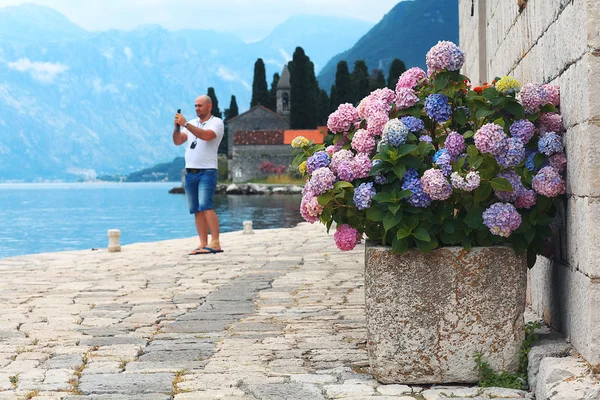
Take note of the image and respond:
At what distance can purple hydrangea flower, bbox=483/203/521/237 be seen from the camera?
3553mm

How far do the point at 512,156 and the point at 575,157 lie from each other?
272 millimetres

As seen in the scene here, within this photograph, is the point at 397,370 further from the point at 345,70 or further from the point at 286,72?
the point at 286,72

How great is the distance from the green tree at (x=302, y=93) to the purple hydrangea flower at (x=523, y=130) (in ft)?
220

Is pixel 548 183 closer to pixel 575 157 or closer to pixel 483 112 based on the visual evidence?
pixel 575 157

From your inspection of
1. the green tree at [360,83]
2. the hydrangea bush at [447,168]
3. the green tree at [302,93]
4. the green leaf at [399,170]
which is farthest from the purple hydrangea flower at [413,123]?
the green tree at [302,93]

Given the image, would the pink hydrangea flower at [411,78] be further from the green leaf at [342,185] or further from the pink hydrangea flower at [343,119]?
the green leaf at [342,185]

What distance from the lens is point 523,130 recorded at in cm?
371

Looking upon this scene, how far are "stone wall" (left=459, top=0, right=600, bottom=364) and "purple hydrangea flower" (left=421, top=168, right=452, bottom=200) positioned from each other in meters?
0.55

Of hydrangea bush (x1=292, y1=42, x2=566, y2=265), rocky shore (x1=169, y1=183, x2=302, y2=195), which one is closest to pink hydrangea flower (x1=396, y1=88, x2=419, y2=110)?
hydrangea bush (x1=292, y1=42, x2=566, y2=265)

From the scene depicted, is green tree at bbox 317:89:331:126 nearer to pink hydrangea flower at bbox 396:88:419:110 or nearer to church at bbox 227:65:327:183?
church at bbox 227:65:327:183

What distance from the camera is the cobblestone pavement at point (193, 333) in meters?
3.73

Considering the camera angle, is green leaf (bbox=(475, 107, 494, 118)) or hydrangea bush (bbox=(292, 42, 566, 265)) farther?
green leaf (bbox=(475, 107, 494, 118))

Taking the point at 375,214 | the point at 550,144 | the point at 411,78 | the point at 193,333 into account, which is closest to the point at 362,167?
the point at 375,214

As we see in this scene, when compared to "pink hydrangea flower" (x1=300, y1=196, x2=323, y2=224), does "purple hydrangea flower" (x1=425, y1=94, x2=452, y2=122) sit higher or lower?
higher
